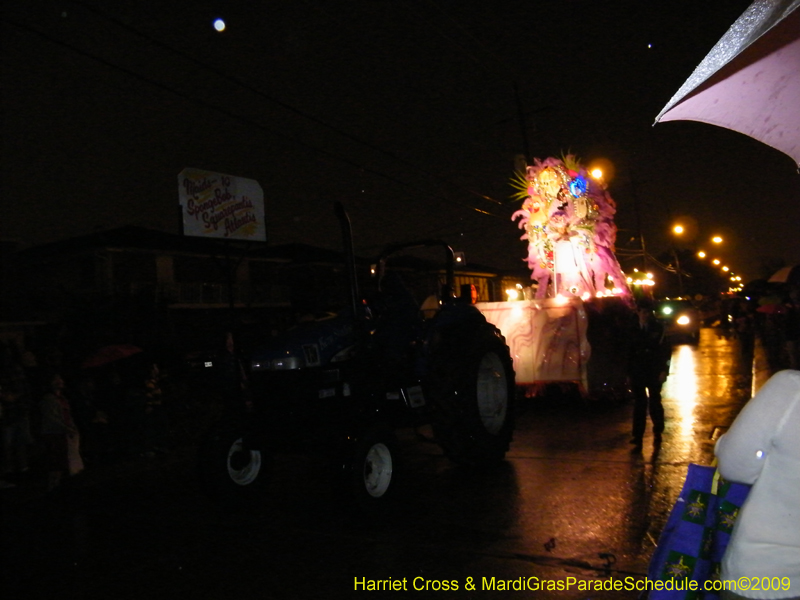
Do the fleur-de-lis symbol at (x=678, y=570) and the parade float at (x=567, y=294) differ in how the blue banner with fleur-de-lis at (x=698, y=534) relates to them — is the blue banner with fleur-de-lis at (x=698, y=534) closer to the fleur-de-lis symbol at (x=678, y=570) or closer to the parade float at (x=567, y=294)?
the fleur-de-lis symbol at (x=678, y=570)

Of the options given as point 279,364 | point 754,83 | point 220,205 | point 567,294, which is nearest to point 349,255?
point 279,364

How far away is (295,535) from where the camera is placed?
5.39 m

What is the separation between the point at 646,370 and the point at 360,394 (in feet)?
13.3

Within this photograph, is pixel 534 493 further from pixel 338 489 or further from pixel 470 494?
pixel 338 489

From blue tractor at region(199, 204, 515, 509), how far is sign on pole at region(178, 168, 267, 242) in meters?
5.26

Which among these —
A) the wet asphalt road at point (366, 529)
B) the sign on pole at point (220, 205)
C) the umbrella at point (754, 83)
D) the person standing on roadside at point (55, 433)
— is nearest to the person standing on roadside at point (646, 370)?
the wet asphalt road at point (366, 529)

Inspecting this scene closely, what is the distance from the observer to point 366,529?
540 centimetres

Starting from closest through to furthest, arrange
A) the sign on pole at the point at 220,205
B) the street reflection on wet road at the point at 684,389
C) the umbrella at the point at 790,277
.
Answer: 1. the street reflection on wet road at the point at 684,389
2. the sign on pole at the point at 220,205
3. the umbrella at the point at 790,277

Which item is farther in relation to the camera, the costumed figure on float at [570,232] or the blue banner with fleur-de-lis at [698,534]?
the costumed figure on float at [570,232]

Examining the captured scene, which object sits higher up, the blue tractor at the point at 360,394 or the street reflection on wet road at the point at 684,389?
the blue tractor at the point at 360,394

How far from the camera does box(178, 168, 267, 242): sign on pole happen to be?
1123 centimetres

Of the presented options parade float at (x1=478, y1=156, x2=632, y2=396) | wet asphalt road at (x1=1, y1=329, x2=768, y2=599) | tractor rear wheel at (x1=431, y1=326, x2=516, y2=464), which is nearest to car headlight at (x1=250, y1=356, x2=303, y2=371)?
wet asphalt road at (x1=1, y1=329, x2=768, y2=599)

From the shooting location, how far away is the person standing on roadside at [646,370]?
26.5 feet

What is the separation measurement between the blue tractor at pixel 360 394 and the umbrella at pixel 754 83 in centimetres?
354
